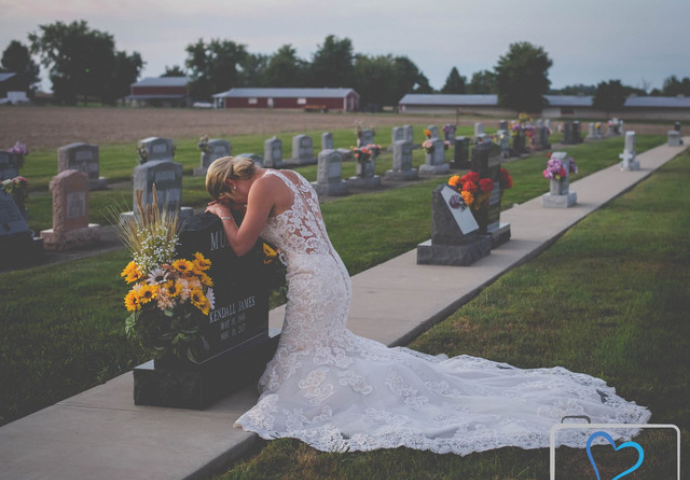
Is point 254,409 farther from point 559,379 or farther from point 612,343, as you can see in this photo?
point 612,343

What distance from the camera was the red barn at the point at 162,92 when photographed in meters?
133

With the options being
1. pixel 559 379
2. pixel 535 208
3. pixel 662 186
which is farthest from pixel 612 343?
pixel 662 186

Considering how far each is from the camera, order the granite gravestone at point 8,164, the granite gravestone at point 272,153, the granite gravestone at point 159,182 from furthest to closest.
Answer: the granite gravestone at point 272,153, the granite gravestone at point 8,164, the granite gravestone at point 159,182

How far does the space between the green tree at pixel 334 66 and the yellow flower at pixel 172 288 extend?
123m

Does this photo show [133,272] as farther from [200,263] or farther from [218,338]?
[218,338]

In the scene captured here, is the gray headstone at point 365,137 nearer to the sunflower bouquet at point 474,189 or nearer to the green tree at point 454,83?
the sunflower bouquet at point 474,189

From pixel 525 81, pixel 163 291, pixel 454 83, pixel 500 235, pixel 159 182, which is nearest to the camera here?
pixel 163 291

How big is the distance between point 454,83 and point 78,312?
475 ft

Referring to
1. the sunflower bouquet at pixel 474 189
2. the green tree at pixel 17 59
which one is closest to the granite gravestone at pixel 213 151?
the sunflower bouquet at pixel 474 189

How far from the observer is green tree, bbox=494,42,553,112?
313 feet

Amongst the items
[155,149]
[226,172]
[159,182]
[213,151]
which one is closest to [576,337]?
[226,172]

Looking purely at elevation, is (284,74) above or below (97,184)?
above

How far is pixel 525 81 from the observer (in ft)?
312

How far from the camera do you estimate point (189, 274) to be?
18.6ft
